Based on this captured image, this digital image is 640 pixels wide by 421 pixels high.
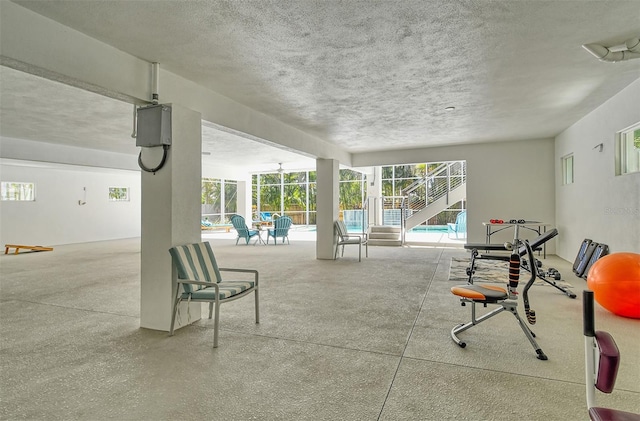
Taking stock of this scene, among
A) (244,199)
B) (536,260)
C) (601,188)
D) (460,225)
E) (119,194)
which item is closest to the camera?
(536,260)

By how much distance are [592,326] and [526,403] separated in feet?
3.60

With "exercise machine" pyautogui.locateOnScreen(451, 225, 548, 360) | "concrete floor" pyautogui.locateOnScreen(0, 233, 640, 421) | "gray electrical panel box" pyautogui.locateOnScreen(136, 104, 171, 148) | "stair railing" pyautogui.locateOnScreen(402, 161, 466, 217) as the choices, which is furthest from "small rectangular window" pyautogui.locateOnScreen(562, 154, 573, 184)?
"gray electrical panel box" pyautogui.locateOnScreen(136, 104, 171, 148)

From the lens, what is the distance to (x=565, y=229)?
712cm

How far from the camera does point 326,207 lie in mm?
7797

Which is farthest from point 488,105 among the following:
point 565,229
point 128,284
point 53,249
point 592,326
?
point 53,249

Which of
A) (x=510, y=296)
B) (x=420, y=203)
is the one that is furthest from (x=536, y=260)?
(x=420, y=203)

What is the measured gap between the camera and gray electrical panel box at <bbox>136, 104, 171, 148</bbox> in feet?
10.8

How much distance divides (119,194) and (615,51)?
13898 mm

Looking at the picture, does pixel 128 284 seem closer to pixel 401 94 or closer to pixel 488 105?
pixel 401 94

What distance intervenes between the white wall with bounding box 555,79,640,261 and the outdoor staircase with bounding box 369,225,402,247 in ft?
13.5

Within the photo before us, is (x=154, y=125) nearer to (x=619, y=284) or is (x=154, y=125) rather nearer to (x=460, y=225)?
(x=619, y=284)

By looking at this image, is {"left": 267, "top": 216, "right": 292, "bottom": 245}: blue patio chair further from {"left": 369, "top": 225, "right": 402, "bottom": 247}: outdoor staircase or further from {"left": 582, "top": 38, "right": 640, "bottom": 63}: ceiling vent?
{"left": 582, "top": 38, "right": 640, "bottom": 63}: ceiling vent

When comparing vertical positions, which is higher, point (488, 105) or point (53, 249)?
point (488, 105)

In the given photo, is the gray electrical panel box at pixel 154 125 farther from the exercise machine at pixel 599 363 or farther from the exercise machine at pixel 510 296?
the exercise machine at pixel 599 363
